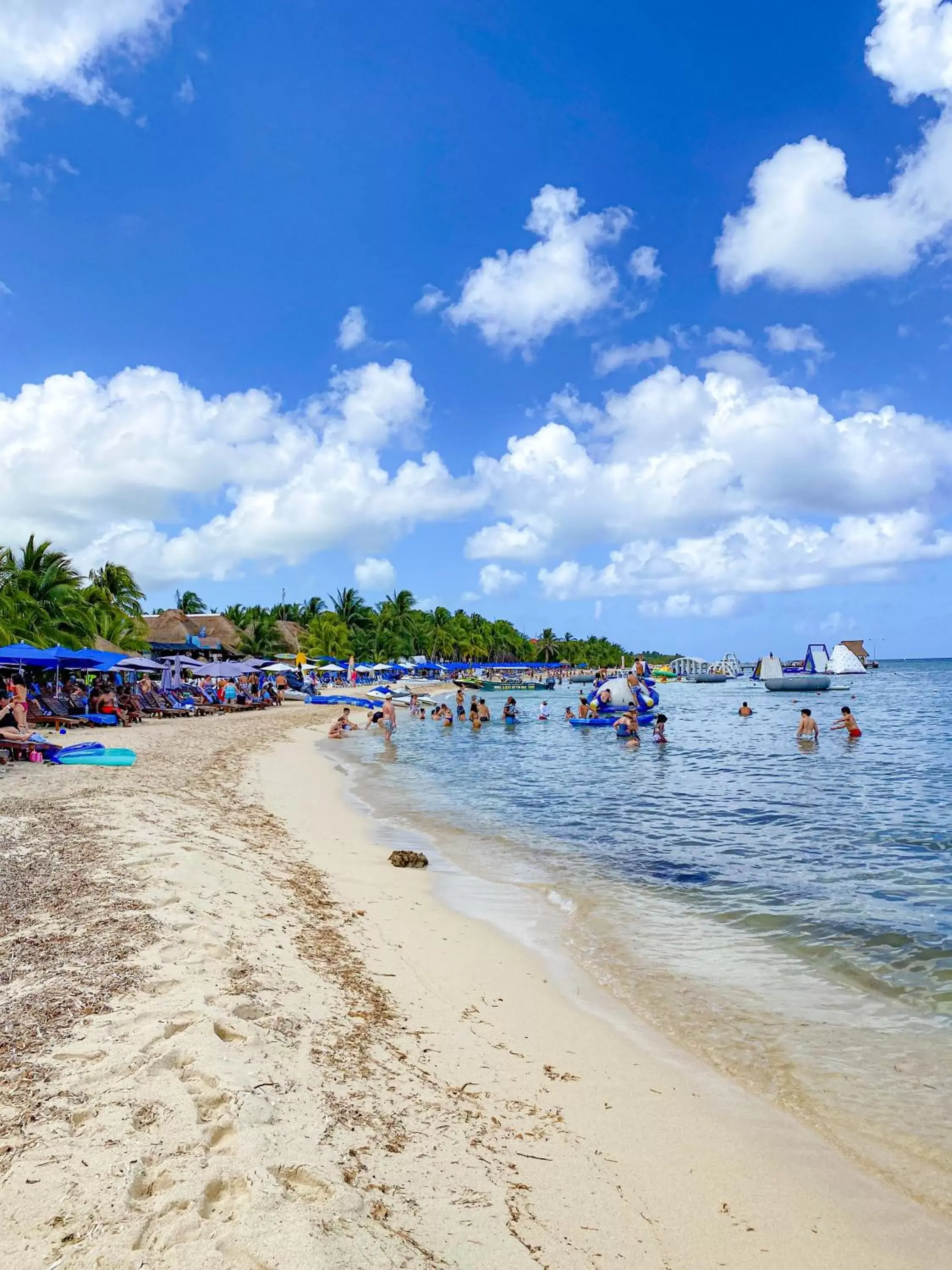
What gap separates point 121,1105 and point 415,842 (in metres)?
8.11

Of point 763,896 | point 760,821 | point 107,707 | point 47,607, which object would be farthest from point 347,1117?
point 47,607

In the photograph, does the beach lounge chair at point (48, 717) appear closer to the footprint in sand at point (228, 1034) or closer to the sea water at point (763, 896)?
the sea water at point (763, 896)

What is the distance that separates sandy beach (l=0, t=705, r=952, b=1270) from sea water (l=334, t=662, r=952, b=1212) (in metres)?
0.55

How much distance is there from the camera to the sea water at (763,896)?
439cm

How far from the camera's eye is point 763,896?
317 inches

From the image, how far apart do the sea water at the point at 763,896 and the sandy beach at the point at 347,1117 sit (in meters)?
0.55

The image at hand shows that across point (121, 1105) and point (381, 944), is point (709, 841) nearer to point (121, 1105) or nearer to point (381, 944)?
point (381, 944)

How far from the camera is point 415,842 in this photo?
10.9m

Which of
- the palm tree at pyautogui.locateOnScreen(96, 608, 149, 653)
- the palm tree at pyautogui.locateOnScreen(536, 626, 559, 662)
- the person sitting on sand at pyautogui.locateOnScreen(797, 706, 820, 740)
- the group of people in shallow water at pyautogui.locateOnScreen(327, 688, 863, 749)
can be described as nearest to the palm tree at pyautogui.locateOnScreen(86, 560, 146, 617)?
the palm tree at pyautogui.locateOnScreen(96, 608, 149, 653)

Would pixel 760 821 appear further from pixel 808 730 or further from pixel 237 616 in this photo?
pixel 237 616

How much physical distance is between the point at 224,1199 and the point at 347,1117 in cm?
75

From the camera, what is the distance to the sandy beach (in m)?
2.38

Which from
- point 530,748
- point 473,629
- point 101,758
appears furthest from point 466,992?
point 473,629

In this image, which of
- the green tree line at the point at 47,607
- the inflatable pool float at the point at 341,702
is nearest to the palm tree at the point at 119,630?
the green tree line at the point at 47,607
